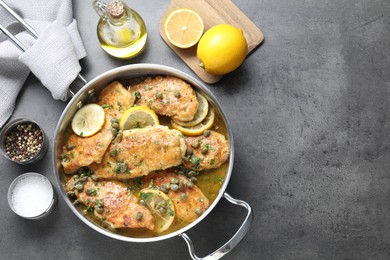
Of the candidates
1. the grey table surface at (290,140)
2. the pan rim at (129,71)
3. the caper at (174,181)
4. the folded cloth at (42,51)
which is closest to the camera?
the pan rim at (129,71)

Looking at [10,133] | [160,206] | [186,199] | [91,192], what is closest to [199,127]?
[186,199]

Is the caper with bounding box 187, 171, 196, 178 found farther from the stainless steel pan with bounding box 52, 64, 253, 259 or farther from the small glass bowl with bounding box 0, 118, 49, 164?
the small glass bowl with bounding box 0, 118, 49, 164

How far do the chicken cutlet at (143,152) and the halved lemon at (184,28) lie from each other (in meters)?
0.74

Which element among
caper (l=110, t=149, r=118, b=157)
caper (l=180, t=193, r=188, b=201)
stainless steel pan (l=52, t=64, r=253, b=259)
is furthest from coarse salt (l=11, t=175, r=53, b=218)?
caper (l=180, t=193, r=188, b=201)

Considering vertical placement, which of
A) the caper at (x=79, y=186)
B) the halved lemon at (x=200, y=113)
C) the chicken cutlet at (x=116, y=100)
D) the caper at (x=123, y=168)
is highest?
the chicken cutlet at (x=116, y=100)

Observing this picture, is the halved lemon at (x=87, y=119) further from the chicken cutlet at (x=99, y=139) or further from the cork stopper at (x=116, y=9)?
the cork stopper at (x=116, y=9)

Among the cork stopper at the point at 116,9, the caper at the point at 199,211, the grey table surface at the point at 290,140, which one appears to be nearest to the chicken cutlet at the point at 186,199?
the caper at the point at 199,211

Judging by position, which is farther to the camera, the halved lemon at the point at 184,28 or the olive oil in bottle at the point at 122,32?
the halved lemon at the point at 184,28

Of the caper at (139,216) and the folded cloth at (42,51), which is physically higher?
the folded cloth at (42,51)

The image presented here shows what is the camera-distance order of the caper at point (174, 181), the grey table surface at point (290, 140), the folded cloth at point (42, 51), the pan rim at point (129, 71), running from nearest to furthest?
the pan rim at point (129, 71), the caper at point (174, 181), the folded cloth at point (42, 51), the grey table surface at point (290, 140)

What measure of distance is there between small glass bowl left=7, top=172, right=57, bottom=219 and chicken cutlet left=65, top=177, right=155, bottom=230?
28 centimetres

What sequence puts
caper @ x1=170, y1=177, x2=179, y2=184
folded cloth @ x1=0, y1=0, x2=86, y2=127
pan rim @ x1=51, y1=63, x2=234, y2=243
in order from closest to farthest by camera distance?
1. pan rim @ x1=51, y1=63, x2=234, y2=243
2. caper @ x1=170, y1=177, x2=179, y2=184
3. folded cloth @ x1=0, y1=0, x2=86, y2=127

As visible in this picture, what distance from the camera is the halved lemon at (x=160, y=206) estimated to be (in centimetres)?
337

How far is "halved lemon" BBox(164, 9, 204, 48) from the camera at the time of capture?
3662 millimetres
